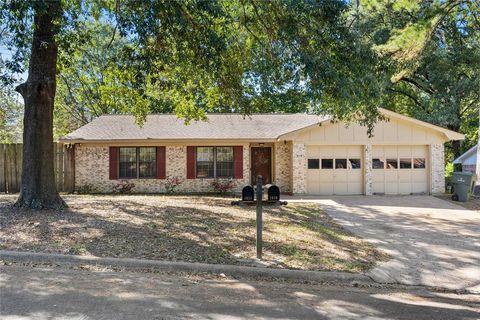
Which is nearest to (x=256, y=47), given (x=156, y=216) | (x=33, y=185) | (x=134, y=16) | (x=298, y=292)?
(x=134, y=16)

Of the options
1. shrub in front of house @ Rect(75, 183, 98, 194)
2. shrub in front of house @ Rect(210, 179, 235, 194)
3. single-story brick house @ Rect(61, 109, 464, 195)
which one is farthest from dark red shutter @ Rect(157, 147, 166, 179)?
shrub in front of house @ Rect(75, 183, 98, 194)

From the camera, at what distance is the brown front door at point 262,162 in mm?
20266

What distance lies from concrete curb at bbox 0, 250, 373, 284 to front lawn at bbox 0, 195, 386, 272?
1.00ft

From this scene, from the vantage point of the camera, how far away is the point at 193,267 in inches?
242

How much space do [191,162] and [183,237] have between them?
11545 mm

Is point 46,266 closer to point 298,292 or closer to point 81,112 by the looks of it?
point 298,292

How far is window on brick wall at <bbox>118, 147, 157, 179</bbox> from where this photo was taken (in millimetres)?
19281

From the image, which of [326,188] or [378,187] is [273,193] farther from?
[378,187]

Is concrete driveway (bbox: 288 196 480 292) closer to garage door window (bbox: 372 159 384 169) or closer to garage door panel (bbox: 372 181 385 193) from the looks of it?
garage door panel (bbox: 372 181 385 193)

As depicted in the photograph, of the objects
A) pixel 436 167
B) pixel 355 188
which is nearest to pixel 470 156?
pixel 436 167

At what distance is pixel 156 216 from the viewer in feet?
33.4

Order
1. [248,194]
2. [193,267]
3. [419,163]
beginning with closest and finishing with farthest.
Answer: [193,267]
[248,194]
[419,163]

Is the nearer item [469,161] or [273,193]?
[273,193]

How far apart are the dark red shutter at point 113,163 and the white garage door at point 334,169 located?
9.01 meters
